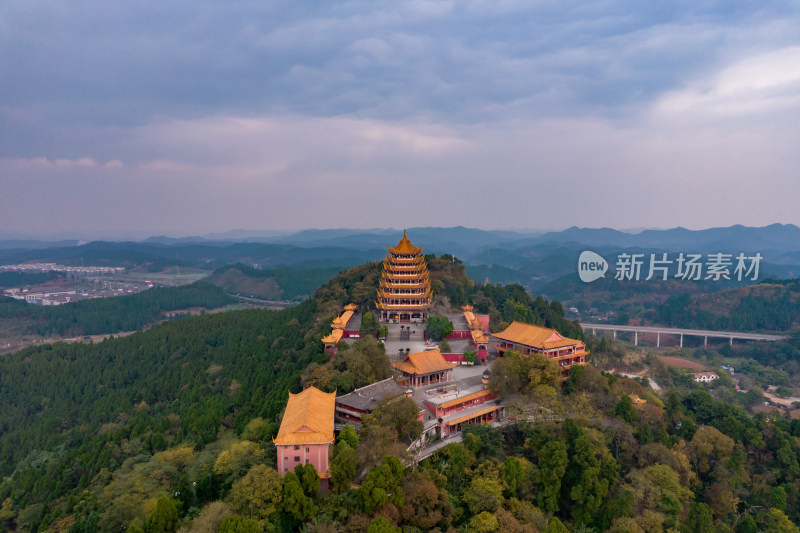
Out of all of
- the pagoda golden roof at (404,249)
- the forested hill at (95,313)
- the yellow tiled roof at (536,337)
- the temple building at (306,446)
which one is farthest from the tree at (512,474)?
the forested hill at (95,313)

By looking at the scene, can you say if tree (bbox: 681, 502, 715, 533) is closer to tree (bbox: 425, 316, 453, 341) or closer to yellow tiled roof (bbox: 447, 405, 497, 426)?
yellow tiled roof (bbox: 447, 405, 497, 426)

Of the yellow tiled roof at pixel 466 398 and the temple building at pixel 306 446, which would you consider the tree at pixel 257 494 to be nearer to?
A: the temple building at pixel 306 446

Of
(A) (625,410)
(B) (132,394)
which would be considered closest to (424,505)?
(A) (625,410)

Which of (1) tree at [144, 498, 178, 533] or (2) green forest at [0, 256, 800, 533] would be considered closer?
(1) tree at [144, 498, 178, 533]

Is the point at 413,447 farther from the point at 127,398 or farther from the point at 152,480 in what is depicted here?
the point at 127,398

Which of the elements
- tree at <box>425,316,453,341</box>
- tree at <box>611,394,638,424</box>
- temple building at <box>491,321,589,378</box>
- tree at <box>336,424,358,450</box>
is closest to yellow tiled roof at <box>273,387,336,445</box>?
tree at <box>336,424,358,450</box>

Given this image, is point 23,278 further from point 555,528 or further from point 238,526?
point 555,528
